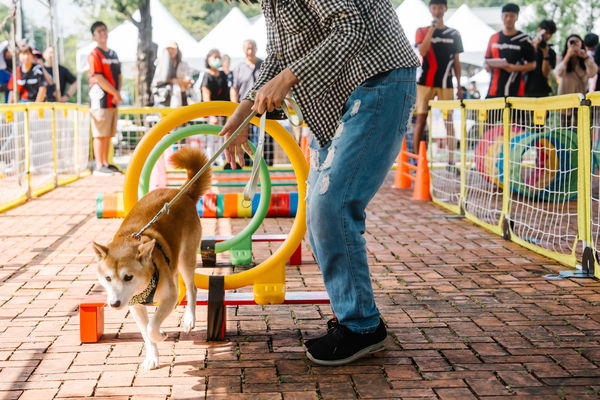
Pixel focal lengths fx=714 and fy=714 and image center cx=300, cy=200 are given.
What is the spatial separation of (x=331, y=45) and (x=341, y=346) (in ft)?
4.90

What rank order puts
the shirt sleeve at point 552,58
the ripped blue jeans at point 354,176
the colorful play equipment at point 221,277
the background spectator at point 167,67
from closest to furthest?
the ripped blue jeans at point 354,176
the colorful play equipment at point 221,277
the shirt sleeve at point 552,58
the background spectator at point 167,67

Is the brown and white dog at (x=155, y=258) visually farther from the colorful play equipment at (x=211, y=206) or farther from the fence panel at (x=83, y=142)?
the fence panel at (x=83, y=142)

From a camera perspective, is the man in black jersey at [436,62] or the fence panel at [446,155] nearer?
the fence panel at [446,155]

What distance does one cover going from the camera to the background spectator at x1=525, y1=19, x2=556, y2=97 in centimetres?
1192

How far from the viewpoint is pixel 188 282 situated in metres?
4.04

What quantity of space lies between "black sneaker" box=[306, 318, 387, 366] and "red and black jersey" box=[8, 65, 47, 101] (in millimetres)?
11026

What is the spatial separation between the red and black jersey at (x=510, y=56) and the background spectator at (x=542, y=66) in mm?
203

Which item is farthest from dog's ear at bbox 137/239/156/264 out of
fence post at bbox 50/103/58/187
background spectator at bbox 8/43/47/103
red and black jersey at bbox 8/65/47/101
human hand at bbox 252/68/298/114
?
red and black jersey at bbox 8/65/47/101

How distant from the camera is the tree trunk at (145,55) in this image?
21.2 meters

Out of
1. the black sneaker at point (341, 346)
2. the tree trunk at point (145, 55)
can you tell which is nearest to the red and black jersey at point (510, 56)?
the black sneaker at point (341, 346)

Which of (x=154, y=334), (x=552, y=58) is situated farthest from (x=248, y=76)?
(x=154, y=334)

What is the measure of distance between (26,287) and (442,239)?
12.9 feet

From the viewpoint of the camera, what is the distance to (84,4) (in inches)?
951

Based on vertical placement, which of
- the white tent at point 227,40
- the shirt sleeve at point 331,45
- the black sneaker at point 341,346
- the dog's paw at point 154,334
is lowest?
the black sneaker at point 341,346
